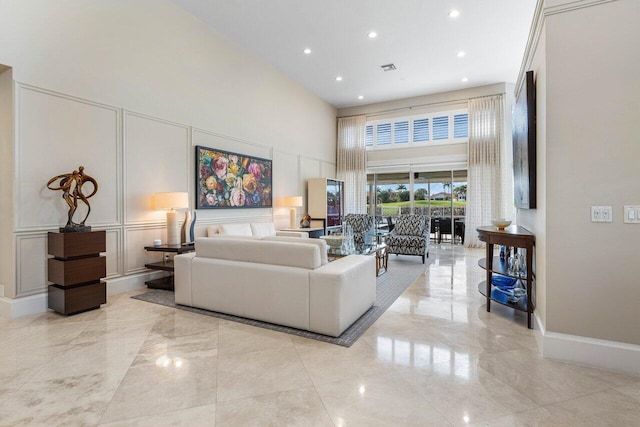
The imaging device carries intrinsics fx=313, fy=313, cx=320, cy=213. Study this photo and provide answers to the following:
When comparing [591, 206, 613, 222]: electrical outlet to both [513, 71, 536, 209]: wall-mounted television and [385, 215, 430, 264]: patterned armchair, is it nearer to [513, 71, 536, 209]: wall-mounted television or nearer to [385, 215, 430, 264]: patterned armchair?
[513, 71, 536, 209]: wall-mounted television

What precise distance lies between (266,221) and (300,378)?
487 centimetres

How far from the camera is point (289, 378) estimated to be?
2049 millimetres

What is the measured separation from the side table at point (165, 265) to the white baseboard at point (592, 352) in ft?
13.3

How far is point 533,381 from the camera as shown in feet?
6.59

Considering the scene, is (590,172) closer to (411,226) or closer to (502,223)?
(502,223)

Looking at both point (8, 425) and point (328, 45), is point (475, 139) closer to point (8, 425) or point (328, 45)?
point (328, 45)

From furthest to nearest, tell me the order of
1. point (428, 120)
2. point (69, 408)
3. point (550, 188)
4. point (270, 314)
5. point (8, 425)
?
point (428, 120), point (270, 314), point (550, 188), point (69, 408), point (8, 425)

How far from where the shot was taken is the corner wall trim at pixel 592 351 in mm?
2137

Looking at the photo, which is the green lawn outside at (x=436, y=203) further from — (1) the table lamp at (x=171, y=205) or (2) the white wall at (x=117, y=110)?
(1) the table lamp at (x=171, y=205)

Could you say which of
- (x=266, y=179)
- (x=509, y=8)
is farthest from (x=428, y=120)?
(x=266, y=179)

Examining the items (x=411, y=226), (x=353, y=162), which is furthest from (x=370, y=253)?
(x=353, y=162)

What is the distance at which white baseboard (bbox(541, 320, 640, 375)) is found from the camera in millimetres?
2137

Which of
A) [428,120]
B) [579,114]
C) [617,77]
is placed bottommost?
[579,114]

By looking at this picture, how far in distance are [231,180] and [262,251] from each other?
124 inches
